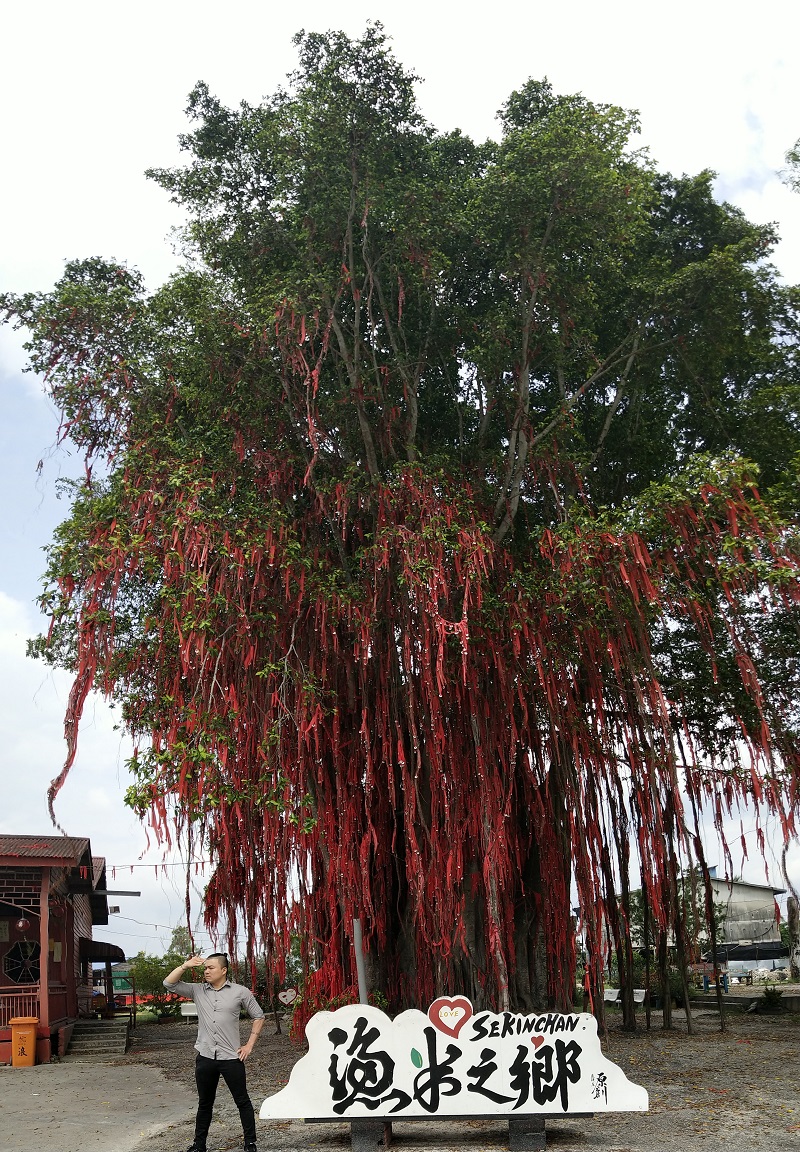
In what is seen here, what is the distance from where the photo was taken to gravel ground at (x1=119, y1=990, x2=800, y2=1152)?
5.83m

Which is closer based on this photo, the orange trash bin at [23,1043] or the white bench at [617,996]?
the orange trash bin at [23,1043]

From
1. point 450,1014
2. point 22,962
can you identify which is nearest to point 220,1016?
point 450,1014

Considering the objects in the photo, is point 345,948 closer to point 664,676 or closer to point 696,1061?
point 696,1061

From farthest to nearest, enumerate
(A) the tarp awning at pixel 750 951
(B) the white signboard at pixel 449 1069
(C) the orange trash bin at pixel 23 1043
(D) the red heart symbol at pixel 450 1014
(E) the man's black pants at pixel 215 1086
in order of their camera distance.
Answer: (A) the tarp awning at pixel 750 951 → (C) the orange trash bin at pixel 23 1043 → (D) the red heart symbol at pixel 450 1014 → (B) the white signboard at pixel 449 1069 → (E) the man's black pants at pixel 215 1086

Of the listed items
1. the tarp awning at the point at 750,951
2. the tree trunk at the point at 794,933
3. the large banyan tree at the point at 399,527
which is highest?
the large banyan tree at the point at 399,527

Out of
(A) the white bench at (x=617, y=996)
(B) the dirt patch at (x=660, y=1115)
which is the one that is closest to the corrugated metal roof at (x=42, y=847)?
(B) the dirt patch at (x=660, y=1115)

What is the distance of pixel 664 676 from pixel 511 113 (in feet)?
22.3

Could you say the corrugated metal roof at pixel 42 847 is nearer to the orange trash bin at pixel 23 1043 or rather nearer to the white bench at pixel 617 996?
the orange trash bin at pixel 23 1043

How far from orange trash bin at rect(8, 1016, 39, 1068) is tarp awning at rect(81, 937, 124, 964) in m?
6.57

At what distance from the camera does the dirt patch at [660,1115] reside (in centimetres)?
583

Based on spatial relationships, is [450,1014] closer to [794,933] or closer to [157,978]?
[794,933]

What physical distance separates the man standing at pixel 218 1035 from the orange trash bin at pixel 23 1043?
7677 millimetres

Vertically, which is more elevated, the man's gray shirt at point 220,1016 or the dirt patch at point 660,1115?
the man's gray shirt at point 220,1016

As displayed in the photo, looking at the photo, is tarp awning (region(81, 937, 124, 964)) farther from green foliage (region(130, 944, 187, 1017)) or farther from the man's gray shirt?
the man's gray shirt
